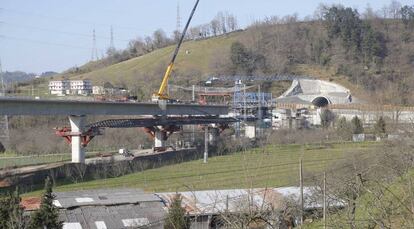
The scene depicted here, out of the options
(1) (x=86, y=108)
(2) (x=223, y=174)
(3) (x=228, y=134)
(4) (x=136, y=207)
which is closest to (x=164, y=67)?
(3) (x=228, y=134)

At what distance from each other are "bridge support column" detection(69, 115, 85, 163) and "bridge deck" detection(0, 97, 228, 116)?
1.55ft

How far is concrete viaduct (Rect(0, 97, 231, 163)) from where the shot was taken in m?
25.6

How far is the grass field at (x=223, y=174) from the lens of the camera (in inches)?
812

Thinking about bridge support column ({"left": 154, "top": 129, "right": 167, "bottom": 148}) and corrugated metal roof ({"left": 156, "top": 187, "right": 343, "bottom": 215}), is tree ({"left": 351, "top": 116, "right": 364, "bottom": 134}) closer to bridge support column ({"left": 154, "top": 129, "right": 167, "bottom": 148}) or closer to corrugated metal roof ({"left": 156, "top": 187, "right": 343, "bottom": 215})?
bridge support column ({"left": 154, "top": 129, "right": 167, "bottom": 148})

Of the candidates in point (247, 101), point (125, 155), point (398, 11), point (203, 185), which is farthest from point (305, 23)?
point (203, 185)

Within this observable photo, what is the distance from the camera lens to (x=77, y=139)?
28641 millimetres

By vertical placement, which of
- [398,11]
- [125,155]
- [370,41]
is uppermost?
[398,11]

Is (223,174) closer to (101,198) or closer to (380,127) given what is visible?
(101,198)

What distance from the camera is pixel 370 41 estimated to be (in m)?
64.2

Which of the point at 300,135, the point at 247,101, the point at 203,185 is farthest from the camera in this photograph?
the point at 247,101

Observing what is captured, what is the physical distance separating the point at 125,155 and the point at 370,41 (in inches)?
1577

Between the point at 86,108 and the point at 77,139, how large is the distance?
5.16 ft

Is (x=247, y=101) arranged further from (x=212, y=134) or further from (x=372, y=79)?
(x=372, y=79)

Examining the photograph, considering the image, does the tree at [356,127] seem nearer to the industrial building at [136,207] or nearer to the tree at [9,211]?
the industrial building at [136,207]
